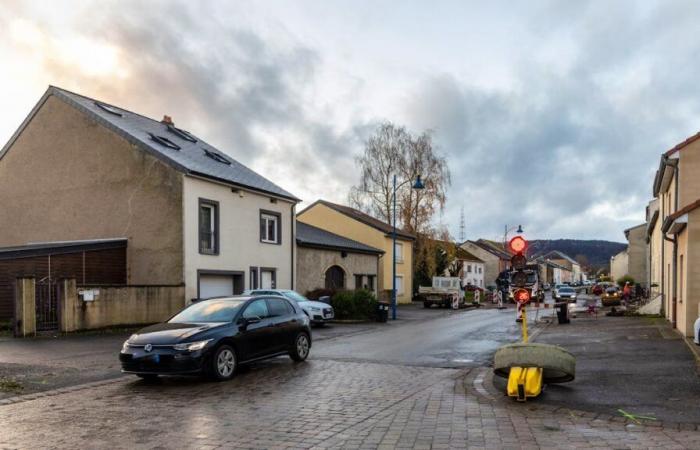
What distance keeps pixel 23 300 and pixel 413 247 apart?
112 feet

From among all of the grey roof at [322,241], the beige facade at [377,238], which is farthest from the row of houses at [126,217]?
the beige facade at [377,238]

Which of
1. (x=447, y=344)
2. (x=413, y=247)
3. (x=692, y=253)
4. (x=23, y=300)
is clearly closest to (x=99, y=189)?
(x=23, y=300)

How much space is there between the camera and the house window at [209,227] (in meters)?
24.5

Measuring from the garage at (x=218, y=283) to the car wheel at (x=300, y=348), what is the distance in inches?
441

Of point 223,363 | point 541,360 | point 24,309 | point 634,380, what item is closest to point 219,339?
point 223,363

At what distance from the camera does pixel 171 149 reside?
25.5 metres

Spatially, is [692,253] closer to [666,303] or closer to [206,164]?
[666,303]

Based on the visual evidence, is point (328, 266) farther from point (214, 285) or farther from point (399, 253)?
point (399, 253)

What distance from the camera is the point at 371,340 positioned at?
18.2 m

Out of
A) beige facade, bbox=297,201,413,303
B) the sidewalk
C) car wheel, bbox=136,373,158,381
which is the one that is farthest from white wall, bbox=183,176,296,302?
beige facade, bbox=297,201,413,303

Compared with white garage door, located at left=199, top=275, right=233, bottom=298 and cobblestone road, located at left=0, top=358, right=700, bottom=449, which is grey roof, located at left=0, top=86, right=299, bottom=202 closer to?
white garage door, located at left=199, top=275, right=233, bottom=298

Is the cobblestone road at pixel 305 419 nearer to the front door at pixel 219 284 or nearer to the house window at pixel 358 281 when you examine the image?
the front door at pixel 219 284

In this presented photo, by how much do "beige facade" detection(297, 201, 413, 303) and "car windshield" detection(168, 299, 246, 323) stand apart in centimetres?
3268

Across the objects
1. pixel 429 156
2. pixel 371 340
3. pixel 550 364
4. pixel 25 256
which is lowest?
pixel 371 340
